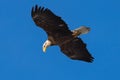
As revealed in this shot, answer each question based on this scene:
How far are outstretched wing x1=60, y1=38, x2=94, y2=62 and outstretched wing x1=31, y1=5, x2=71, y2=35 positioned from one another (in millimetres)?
956

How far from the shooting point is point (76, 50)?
72.6m

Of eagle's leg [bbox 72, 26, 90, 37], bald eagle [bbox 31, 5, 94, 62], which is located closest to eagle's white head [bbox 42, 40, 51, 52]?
bald eagle [bbox 31, 5, 94, 62]

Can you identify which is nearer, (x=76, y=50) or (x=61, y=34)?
(x=61, y=34)

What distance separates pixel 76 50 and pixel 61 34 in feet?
5.05

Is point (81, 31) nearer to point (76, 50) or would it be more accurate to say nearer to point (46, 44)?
point (76, 50)

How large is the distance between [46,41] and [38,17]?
5.80 ft

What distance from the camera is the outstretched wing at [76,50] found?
236 feet

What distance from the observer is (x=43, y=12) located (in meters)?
70.5

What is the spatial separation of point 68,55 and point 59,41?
1281mm

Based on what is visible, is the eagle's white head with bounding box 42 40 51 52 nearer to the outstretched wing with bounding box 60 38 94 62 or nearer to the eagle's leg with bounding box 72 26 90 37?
the outstretched wing with bounding box 60 38 94 62

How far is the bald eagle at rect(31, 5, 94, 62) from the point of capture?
232 ft

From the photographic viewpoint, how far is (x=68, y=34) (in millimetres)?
71250

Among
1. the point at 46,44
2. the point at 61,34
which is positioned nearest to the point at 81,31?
the point at 61,34

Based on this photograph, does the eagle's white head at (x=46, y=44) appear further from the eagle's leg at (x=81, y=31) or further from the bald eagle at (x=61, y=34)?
the eagle's leg at (x=81, y=31)
